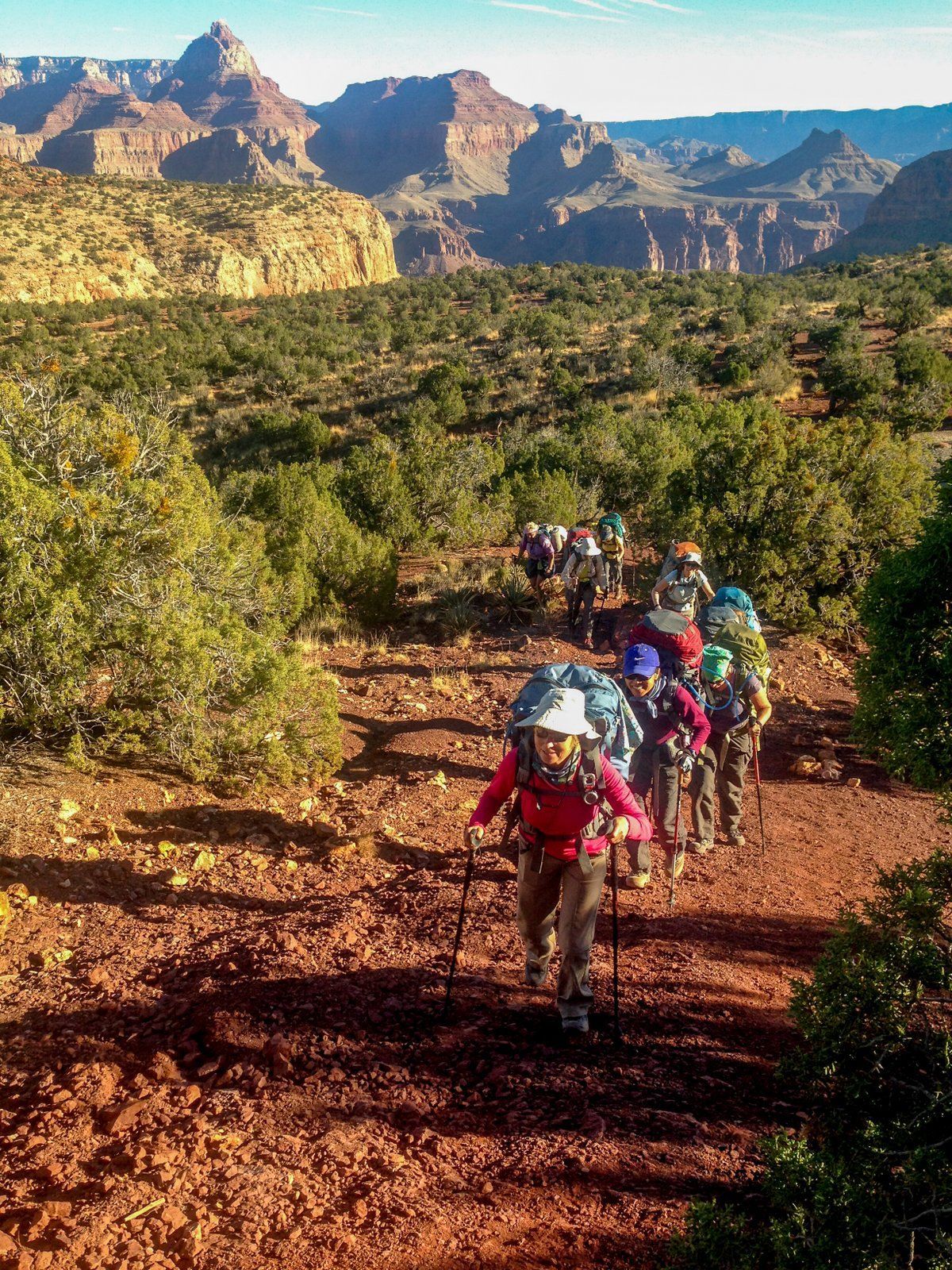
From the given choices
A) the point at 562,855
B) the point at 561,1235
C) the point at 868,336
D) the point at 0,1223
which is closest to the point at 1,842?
the point at 0,1223

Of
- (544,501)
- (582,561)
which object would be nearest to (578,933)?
(582,561)

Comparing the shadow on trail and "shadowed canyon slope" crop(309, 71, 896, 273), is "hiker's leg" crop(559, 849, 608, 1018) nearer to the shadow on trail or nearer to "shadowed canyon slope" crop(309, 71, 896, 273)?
the shadow on trail

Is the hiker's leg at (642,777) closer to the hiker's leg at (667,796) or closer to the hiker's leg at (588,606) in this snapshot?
the hiker's leg at (667,796)

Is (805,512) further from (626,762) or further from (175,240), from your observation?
(175,240)

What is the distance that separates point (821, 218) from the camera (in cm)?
14200

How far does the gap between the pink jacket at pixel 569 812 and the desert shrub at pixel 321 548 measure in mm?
9030

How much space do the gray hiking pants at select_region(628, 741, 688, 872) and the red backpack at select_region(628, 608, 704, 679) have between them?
1.69 feet

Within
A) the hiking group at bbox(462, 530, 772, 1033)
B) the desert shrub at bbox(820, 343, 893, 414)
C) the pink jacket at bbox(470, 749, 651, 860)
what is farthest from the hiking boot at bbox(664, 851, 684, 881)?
the desert shrub at bbox(820, 343, 893, 414)

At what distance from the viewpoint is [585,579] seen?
33.8 feet

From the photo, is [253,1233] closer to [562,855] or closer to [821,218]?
[562,855]

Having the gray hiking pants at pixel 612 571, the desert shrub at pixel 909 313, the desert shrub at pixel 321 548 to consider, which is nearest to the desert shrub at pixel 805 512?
the gray hiking pants at pixel 612 571

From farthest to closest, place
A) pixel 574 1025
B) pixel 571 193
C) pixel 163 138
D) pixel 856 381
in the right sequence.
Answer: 1. pixel 571 193
2. pixel 163 138
3. pixel 856 381
4. pixel 574 1025

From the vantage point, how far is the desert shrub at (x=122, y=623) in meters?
5.83

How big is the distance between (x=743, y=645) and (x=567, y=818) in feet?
9.02
